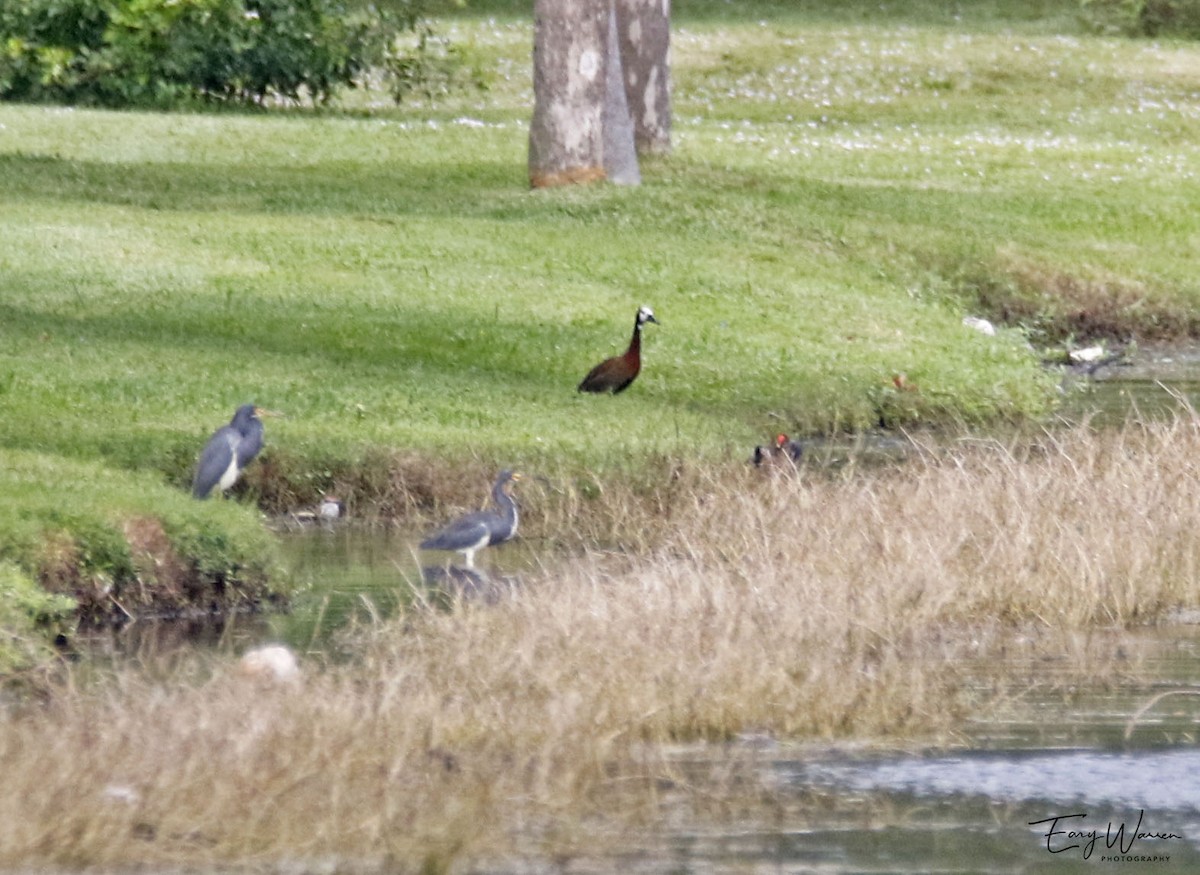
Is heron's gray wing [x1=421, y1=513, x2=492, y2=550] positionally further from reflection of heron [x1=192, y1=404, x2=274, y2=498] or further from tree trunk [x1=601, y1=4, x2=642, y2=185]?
tree trunk [x1=601, y1=4, x2=642, y2=185]

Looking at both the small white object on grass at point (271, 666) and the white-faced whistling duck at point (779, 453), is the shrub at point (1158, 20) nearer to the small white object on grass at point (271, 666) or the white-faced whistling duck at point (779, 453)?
the white-faced whistling duck at point (779, 453)

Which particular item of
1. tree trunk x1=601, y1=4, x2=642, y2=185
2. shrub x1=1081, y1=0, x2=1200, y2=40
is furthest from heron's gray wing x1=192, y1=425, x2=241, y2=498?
shrub x1=1081, y1=0, x2=1200, y2=40

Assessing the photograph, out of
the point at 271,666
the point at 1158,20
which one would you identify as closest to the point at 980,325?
the point at 271,666

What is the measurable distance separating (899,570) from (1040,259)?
14027 millimetres

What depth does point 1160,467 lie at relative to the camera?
44.4 ft

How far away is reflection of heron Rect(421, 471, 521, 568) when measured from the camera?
43.2 ft

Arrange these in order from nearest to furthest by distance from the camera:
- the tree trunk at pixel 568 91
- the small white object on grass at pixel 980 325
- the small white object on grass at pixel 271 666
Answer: the small white object on grass at pixel 271 666
the small white object on grass at pixel 980 325
the tree trunk at pixel 568 91

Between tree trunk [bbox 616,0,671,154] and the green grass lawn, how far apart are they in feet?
1.82

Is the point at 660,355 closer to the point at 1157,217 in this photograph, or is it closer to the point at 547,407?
the point at 547,407

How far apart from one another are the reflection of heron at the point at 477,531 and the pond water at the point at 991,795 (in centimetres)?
135

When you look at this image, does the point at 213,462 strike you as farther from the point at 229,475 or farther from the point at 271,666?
the point at 271,666

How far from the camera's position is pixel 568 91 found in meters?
24.9

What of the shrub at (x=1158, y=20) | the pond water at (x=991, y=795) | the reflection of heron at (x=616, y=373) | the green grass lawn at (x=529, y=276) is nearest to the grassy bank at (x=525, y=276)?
the green grass lawn at (x=529, y=276)

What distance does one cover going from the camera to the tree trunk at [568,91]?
2456 centimetres
